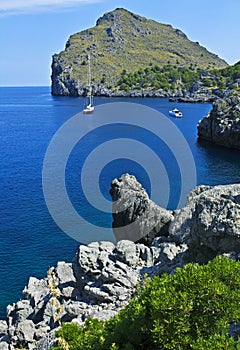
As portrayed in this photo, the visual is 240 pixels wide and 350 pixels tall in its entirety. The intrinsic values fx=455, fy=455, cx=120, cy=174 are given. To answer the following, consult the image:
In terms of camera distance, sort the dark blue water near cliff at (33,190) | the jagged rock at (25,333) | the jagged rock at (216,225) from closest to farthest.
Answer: the jagged rock at (216,225), the jagged rock at (25,333), the dark blue water near cliff at (33,190)

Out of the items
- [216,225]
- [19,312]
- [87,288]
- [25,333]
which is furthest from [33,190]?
[216,225]

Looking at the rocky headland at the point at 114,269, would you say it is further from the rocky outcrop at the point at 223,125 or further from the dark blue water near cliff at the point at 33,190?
the rocky outcrop at the point at 223,125

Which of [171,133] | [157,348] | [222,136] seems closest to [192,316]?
[157,348]

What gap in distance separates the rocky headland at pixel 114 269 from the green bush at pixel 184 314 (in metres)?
6.71

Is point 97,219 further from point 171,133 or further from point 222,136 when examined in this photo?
point 171,133

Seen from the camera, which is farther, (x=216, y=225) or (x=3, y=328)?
(x=3, y=328)

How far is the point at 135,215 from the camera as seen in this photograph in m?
54.4

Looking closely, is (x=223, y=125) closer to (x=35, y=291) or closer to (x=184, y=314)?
(x=35, y=291)

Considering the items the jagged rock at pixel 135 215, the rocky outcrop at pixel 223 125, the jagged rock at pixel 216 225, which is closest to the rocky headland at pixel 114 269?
the jagged rock at pixel 216 225

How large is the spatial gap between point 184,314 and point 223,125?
104782 mm

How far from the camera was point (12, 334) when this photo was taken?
3266 centimetres

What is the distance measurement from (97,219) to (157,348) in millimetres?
41326

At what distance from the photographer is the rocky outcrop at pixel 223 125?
114 metres

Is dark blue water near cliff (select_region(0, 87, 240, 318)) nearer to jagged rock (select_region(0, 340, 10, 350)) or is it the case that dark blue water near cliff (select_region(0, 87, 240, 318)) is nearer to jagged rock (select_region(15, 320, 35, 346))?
jagged rock (select_region(15, 320, 35, 346))
